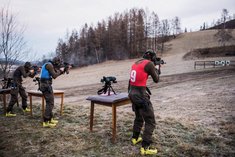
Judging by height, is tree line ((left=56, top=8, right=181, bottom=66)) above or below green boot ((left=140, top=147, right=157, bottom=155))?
above

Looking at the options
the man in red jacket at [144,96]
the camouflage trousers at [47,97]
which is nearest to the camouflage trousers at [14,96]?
the camouflage trousers at [47,97]

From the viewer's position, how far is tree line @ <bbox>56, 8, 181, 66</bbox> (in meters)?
58.7

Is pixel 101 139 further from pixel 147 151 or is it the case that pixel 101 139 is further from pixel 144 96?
pixel 144 96

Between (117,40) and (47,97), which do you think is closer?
(47,97)

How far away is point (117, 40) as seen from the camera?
60750mm

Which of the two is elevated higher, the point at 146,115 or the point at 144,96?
A: the point at 144,96

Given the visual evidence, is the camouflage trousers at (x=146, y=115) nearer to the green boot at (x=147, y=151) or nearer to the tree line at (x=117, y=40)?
the green boot at (x=147, y=151)

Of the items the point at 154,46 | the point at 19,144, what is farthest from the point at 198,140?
the point at 154,46

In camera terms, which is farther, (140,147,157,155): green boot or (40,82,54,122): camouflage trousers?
(40,82,54,122): camouflage trousers

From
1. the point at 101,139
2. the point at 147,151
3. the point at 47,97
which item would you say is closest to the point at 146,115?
the point at 147,151

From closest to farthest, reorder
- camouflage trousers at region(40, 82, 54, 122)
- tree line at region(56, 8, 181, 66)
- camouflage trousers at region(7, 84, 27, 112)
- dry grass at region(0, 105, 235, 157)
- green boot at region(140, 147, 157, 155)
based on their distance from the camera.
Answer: green boot at region(140, 147, 157, 155)
dry grass at region(0, 105, 235, 157)
camouflage trousers at region(40, 82, 54, 122)
camouflage trousers at region(7, 84, 27, 112)
tree line at region(56, 8, 181, 66)

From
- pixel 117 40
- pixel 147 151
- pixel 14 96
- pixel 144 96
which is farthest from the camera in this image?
pixel 117 40

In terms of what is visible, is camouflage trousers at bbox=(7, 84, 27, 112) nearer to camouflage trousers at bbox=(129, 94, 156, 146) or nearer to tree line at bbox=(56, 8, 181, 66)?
camouflage trousers at bbox=(129, 94, 156, 146)

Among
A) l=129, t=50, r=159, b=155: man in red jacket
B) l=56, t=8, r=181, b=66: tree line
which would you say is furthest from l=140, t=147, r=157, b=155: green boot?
l=56, t=8, r=181, b=66: tree line
